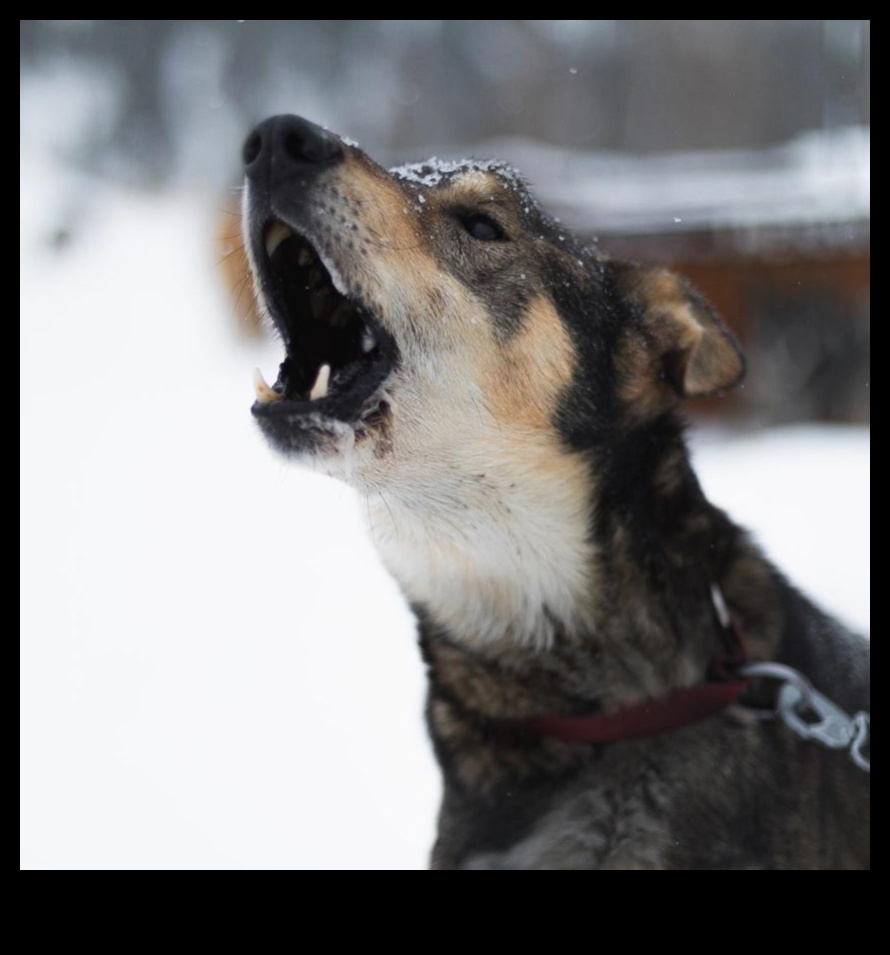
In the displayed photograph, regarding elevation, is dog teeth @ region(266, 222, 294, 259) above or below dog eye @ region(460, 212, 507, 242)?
below

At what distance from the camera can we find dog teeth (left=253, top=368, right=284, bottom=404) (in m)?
2.46

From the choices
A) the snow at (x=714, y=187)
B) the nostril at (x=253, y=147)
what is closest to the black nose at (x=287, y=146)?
the nostril at (x=253, y=147)

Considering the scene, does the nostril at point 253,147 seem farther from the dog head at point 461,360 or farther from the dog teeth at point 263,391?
the dog teeth at point 263,391

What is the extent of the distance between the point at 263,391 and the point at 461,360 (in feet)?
1.62

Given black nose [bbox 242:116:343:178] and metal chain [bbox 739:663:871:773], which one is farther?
metal chain [bbox 739:663:871:773]

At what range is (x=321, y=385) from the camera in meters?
2.47

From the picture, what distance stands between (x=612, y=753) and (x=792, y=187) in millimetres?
9501

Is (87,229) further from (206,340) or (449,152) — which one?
(449,152)

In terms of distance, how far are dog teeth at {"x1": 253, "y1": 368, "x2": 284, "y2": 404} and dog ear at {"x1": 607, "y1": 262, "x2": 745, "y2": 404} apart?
3.18 feet

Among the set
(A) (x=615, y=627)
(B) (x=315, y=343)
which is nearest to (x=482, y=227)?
(B) (x=315, y=343)

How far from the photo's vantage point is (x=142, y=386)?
10969mm

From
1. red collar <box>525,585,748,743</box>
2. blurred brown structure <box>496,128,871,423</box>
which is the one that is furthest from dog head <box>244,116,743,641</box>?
blurred brown structure <box>496,128,871,423</box>

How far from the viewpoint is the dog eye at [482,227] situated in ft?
8.77

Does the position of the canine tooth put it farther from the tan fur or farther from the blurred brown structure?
the blurred brown structure
